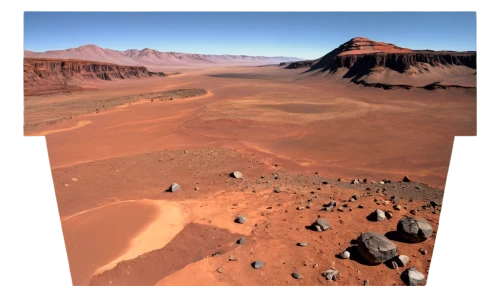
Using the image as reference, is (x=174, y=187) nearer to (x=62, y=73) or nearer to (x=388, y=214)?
(x=388, y=214)

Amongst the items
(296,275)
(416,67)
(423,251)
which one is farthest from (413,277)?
(416,67)

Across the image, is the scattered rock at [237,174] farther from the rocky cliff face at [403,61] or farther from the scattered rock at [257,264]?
the rocky cliff face at [403,61]

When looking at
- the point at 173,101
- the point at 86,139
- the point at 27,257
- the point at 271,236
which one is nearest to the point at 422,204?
the point at 271,236

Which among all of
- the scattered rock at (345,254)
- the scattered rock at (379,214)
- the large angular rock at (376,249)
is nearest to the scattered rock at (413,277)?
the large angular rock at (376,249)

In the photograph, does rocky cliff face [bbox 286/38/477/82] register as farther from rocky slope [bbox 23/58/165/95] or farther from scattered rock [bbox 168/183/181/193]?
rocky slope [bbox 23/58/165/95]

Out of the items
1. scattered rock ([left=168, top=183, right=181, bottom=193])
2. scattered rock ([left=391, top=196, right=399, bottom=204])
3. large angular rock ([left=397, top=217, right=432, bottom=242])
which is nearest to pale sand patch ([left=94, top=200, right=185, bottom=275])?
scattered rock ([left=168, top=183, right=181, bottom=193])

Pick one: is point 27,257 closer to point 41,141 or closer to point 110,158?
point 41,141

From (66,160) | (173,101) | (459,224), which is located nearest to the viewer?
(459,224)
